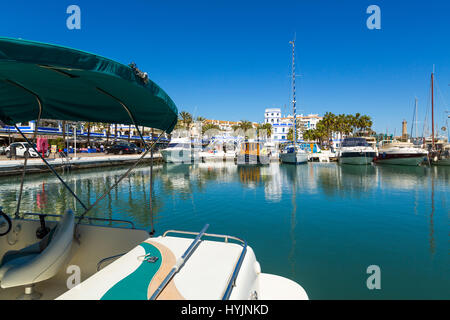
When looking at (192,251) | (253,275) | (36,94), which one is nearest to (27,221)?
(36,94)

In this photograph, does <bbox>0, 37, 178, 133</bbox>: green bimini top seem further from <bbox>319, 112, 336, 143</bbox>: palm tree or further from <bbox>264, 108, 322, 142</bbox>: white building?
<bbox>264, 108, 322, 142</bbox>: white building

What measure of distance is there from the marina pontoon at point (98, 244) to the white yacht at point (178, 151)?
32.2 m

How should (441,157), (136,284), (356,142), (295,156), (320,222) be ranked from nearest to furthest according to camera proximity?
(136,284) → (320,222) → (295,156) → (356,142) → (441,157)

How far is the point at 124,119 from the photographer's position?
485 cm

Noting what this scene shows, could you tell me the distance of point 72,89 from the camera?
3545mm

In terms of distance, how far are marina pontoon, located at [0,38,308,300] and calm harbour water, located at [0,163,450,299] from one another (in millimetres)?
936

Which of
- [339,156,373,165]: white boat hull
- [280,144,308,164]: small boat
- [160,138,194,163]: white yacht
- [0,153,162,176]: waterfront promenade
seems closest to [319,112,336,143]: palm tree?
[339,156,373,165]: white boat hull

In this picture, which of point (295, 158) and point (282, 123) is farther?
point (282, 123)

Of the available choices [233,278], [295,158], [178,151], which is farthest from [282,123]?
[233,278]

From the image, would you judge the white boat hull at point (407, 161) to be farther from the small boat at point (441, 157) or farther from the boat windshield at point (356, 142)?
the small boat at point (441, 157)

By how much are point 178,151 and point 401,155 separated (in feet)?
106

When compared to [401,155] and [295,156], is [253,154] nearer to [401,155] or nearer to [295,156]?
[295,156]

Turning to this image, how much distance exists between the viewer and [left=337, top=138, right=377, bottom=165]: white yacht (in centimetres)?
3472

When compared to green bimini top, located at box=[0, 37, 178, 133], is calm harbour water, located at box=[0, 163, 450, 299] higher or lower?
lower
